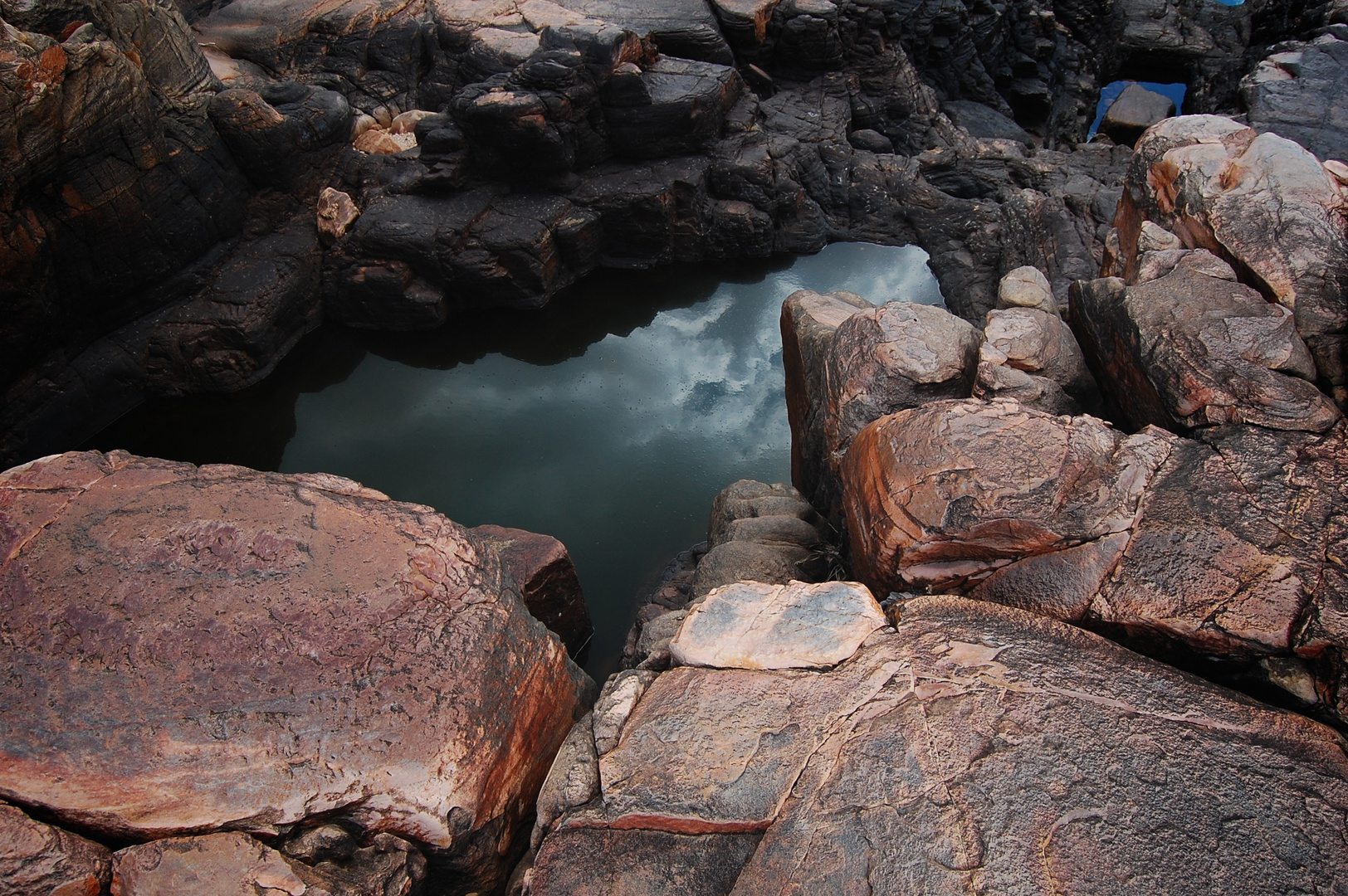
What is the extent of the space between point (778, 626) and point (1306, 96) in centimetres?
638

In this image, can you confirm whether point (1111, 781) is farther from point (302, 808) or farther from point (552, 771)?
point (302, 808)

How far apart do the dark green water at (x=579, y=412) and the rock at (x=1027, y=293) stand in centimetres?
213

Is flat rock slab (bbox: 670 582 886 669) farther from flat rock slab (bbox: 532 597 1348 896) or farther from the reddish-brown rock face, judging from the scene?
the reddish-brown rock face

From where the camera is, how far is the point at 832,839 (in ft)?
7.22

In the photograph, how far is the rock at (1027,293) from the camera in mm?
4531

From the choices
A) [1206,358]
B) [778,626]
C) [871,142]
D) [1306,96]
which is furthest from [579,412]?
[1306,96]

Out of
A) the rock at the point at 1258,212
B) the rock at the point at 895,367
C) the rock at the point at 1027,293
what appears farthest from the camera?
the rock at the point at 1027,293

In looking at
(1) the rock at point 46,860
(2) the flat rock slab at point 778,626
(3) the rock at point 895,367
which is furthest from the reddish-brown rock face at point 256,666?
(3) the rock at point 895,367

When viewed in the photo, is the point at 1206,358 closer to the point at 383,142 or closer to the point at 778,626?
the point at 778,626

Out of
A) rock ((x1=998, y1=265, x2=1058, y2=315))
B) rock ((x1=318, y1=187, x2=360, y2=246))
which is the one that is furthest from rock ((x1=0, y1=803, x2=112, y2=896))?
rock ((x1=318, y1=187, x2=360, y2=246))

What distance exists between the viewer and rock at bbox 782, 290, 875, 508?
15.3 feet

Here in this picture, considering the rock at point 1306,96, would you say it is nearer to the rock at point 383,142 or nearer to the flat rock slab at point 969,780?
the flat rock slab at point 969,780

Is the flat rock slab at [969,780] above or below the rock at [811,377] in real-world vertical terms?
above

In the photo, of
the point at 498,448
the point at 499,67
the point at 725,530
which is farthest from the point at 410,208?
the point at 725,530
